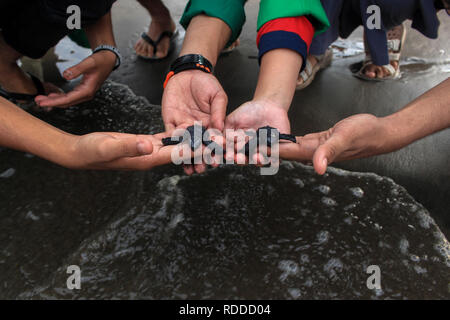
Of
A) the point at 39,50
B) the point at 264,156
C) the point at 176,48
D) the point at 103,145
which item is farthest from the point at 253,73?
the point at 103,145

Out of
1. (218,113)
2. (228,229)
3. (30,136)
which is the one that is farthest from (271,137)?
(30,136)

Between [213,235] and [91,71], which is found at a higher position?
[91,71]

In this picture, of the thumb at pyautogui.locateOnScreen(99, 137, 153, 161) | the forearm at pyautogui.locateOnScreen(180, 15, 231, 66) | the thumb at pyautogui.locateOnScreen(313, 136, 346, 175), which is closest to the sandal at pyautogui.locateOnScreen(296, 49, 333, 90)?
the forearm at pyautogui.locateOnScreen(180, 15, 231, 66)

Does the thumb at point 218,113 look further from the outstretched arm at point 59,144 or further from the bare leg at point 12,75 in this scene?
the bare leg at point 12,75

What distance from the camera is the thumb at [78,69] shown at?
162cm

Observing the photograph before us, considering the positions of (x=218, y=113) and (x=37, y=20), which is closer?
(x=218, y=113)

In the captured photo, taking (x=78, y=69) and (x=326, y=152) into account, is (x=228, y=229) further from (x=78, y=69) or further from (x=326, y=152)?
(x=78, y=69)

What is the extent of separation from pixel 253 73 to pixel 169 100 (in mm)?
808

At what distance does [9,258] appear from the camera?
1169 millimetres

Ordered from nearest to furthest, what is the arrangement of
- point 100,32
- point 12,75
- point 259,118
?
point 259,118, point 12,75, point 100,32

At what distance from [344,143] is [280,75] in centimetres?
57

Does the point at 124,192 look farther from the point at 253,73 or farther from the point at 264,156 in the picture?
the point at 253,73

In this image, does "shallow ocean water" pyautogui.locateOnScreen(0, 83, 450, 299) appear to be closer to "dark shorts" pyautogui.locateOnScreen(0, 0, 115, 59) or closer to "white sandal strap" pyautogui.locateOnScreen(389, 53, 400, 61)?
"dark shorts" pyautogui.locateOnScreen(0, 0, 115, 59)

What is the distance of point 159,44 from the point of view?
226cm
